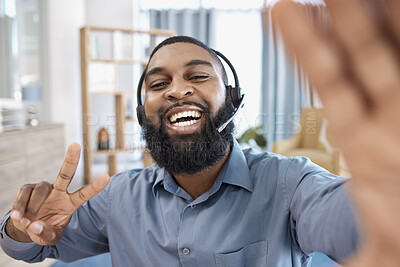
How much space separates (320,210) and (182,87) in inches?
22.3

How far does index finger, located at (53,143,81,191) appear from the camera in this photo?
2.75 ft

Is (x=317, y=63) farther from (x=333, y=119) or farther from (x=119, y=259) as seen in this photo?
(x=119, y=259)

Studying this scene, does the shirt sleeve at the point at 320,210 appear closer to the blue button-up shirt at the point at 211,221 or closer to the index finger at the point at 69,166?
the blue button-up shirt at the point at 211,221

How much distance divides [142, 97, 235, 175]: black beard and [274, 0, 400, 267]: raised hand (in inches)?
30.0

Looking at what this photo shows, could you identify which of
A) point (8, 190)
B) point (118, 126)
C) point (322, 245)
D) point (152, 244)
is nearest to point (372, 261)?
point (322, 245)

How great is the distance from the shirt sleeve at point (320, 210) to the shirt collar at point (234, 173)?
0.12m

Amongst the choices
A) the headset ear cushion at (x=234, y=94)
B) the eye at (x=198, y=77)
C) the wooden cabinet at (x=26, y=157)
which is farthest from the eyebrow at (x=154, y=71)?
the wooden cabinet at (x=26, y=157)

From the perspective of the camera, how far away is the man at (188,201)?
34.3 inches

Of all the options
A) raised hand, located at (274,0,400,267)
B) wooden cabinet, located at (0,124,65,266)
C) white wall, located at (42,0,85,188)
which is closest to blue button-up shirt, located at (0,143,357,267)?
raised hand, located at (274,0,400,267)

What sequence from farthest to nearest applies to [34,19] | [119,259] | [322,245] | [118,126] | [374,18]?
[118,126]
[34,19]
[119,259]
[322,245]
[374,18]

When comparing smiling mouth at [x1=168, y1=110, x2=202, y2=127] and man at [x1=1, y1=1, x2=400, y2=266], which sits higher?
smiling mouth at [x1=168, y1=110, x2=202, y2=127]

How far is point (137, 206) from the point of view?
1.11m

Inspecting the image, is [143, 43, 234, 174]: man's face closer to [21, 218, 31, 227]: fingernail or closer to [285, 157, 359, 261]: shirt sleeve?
[285, 157, 359, 261]: shirt sleeve

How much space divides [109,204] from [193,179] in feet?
0.93
